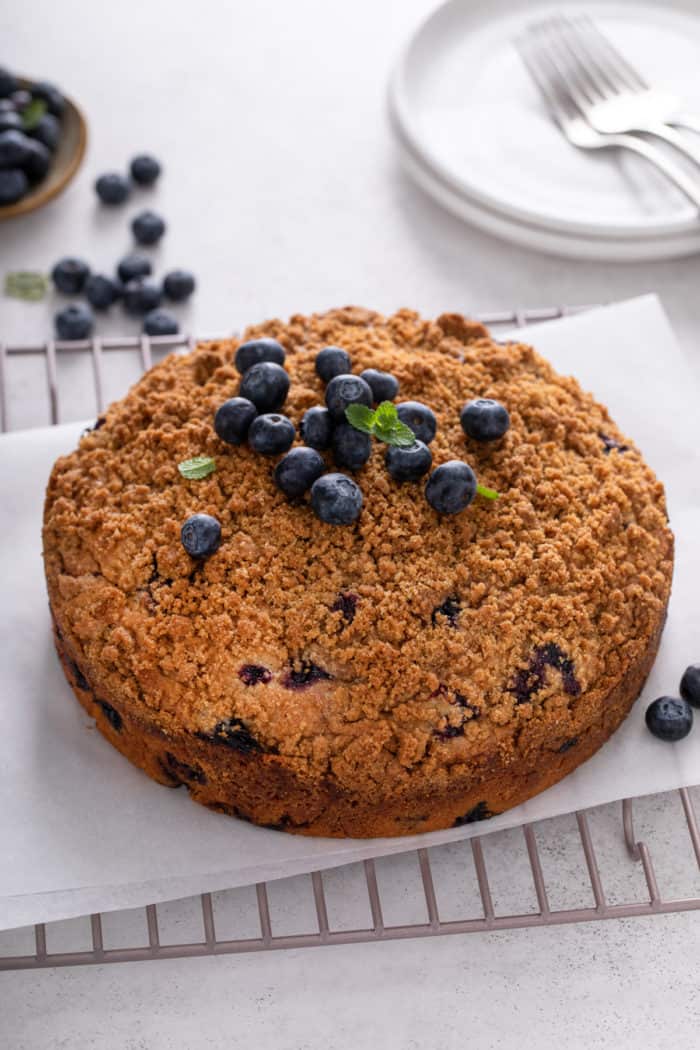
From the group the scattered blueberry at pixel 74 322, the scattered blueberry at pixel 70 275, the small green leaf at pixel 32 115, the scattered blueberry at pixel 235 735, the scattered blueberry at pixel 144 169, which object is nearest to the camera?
the scattered blueberry at pixel 235 735

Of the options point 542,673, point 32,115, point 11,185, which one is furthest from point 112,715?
point 32,115

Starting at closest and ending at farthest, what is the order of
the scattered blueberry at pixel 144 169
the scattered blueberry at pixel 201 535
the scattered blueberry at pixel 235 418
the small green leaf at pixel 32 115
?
the scattered blueberry at pixel 201 535, the scattered blueberry at pixel 235 418, the small green leaf at pixel 32 115, the scattered blueberry at pixel 144 169

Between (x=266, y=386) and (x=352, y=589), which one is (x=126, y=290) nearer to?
(x=266, y=386)

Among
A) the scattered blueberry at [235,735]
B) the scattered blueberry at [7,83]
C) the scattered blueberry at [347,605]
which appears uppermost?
the scattered blueberry at [7,83]

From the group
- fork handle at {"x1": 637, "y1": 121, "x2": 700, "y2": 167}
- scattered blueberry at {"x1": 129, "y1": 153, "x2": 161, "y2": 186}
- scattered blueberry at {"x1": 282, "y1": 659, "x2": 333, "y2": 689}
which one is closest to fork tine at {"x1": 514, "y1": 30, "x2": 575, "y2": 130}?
fork handle at {"x1": 637, "y1": 121, "x2": 700, "y2": 167}

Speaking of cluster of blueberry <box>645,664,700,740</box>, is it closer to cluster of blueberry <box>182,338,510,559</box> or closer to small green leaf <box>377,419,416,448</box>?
cluster of blueberry <box>182,338,510,559</box>

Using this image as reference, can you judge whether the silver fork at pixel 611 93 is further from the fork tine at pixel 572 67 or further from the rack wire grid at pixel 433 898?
the rack wire grid at pixel 433 898

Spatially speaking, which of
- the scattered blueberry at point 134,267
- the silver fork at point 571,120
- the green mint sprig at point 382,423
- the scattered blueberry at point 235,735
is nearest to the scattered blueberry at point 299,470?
the green mint sprig at point 382,423
